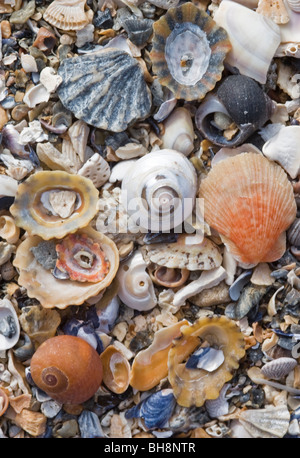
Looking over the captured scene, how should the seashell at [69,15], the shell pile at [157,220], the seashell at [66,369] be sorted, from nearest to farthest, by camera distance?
the seashell at [66,369], the shell pile at [157,220], the seashell at [69,15]

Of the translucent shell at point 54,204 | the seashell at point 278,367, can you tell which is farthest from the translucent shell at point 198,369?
the translucent shell at point 54,204

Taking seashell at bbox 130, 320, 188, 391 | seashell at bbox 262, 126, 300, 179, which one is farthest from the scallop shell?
seashell at bbox 262, 126, 300, 179

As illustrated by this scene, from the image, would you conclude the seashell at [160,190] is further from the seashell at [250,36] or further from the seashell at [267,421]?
the seashell at [267,421]

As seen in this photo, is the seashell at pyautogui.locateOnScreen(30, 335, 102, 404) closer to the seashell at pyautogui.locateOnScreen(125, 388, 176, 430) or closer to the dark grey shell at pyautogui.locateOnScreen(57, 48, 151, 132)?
the seashell at pyautogui.locateOnScreen(125, 388, 176, 430)

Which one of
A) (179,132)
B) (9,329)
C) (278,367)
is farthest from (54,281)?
(278,367)

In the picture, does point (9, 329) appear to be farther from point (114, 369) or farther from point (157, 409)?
point (157, 409)
